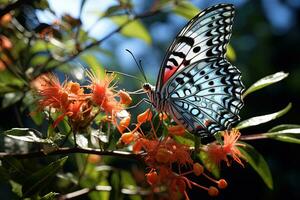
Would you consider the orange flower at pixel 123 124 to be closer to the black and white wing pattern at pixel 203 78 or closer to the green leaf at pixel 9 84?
the black and white wing pattern at pixel 203 78

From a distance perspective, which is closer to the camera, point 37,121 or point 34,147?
point 34,147

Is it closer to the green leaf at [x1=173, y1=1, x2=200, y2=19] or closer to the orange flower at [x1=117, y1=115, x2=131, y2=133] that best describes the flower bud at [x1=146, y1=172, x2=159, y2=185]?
the orange flower at [x1=117, y1=115, x2=131, y2=133]

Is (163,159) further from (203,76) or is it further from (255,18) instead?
(255,18)

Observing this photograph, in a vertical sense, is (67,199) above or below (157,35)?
below

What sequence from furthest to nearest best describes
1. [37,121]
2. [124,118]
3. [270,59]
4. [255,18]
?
1. [255,18]
2. [270,59]
3. [37,121]
4. [124,118]

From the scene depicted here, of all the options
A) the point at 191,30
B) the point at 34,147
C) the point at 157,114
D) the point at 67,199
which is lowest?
the point at 67,199

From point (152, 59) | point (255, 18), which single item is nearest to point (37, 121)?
point (255, 18)
